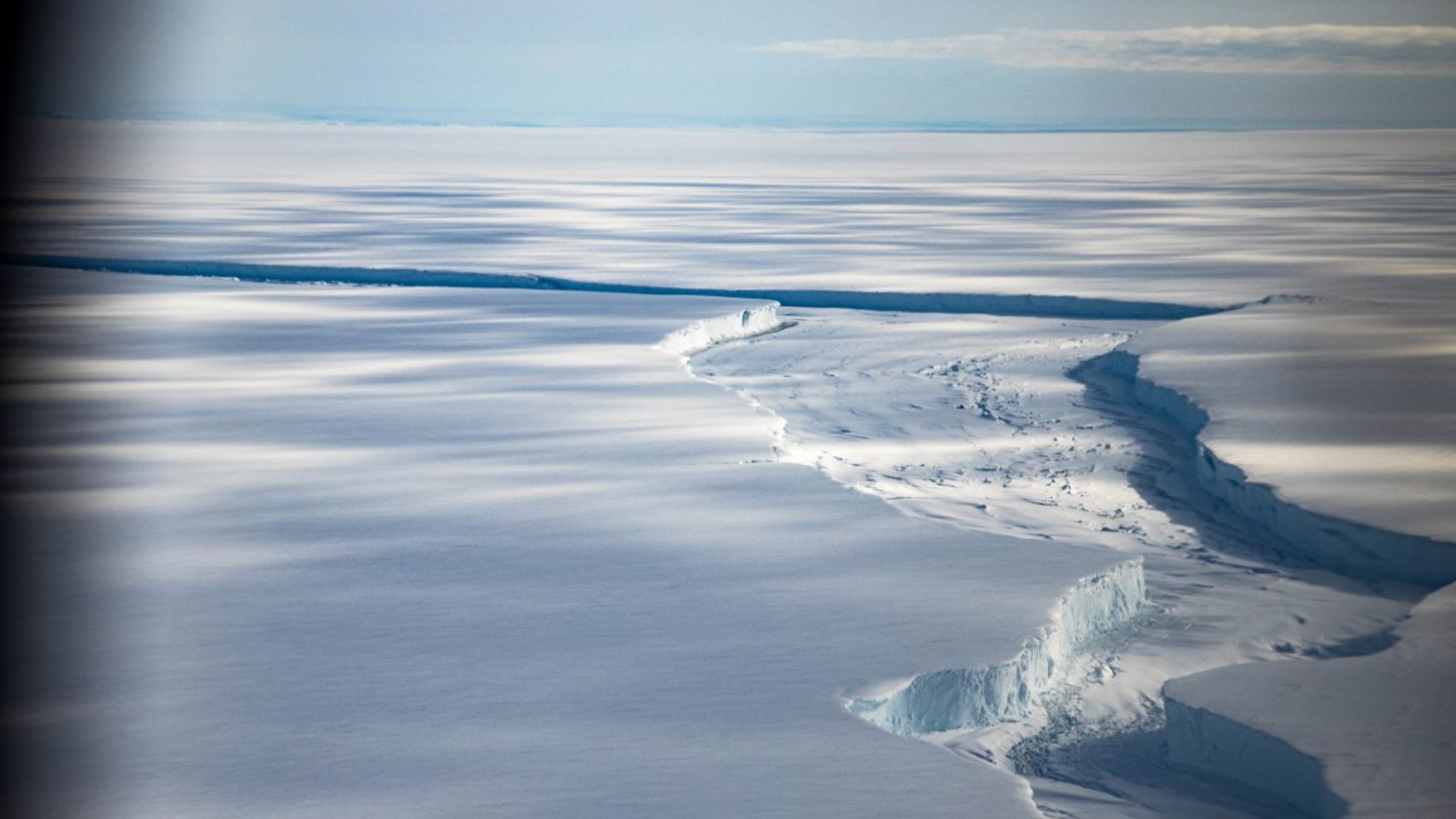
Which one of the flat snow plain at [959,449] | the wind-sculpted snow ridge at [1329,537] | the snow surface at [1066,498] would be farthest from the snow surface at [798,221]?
the wind-sculpted snow ridge at [1329,537]

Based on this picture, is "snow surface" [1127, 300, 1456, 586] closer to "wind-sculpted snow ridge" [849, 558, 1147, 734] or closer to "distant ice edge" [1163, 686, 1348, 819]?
"wind-sculpted snow ridge" [849, 558, 1147, 734]

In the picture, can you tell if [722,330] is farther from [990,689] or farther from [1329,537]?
[990,689]

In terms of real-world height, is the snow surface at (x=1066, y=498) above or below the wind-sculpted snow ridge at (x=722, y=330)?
below

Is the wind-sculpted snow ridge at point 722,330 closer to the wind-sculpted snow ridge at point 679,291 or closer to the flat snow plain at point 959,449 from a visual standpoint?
the flat snow plain at point 959,449

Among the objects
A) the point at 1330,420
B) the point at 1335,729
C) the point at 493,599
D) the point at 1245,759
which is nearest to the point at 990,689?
the point at 1245,759

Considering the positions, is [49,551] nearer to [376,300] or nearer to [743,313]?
[743,313]
